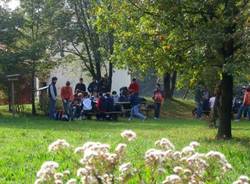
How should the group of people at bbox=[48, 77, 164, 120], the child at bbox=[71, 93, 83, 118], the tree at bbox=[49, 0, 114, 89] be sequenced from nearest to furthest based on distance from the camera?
1. the group of people at bbox=[48, 77, 164, 120]
2. the child at bbox=[71, 93, 83, 118]
3. the tree at bbox=[49, 0, 114, 89]

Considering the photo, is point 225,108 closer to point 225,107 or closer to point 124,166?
point 225,107

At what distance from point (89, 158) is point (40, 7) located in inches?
1135

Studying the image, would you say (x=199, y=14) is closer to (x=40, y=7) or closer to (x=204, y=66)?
(x=204, y=66)

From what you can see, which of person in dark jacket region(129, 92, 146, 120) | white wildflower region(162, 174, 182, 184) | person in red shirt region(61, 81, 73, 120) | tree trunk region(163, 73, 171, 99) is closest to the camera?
white wildflower region(162, 174, 182, 184)

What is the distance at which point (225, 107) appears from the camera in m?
16.4

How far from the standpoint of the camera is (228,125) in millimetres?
16328

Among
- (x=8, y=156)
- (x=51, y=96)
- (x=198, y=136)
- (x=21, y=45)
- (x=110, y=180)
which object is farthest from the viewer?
(x=21, y=45)

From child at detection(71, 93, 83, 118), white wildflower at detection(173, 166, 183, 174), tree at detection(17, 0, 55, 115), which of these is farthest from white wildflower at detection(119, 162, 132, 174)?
tree at detection(17, 0, 55, 115)

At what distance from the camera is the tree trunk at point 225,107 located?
1631 centimetres

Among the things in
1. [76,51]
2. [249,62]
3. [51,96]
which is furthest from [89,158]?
[76,51]

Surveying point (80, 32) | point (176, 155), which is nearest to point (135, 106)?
point (80, 32)

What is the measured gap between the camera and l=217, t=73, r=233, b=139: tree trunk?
16.3 meters

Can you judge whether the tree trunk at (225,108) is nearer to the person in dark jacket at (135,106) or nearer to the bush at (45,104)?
the person in dark jacket at (135,106)

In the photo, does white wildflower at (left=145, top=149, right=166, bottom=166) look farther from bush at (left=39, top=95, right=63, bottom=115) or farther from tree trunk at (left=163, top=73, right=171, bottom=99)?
tree trunk at (left=163, top=73, right=171, bottom=99)
